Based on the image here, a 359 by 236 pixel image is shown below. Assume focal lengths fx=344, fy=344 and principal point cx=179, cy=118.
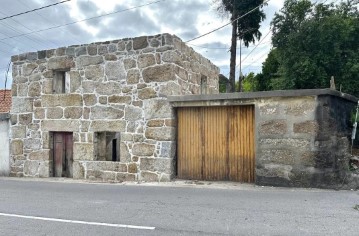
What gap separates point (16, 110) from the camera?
12148mm

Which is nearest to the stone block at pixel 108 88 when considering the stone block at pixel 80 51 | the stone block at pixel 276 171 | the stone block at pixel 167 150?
the stone block at pixel 80 51

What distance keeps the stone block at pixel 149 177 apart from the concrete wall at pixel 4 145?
5613 mm

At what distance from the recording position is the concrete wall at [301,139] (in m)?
7.91

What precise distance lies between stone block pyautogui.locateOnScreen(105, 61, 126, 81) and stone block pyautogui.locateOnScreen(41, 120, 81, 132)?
1.87m

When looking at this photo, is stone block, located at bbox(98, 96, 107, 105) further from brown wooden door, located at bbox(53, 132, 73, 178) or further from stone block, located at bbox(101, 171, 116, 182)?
stone block, located at bbox(101, 171, 116, 182)

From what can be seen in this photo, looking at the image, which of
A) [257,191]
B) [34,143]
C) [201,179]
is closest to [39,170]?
[34,143]

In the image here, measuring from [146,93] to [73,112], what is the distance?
2.71 metres

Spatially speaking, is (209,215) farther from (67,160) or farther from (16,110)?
(16,110)

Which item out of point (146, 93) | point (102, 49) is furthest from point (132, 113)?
point (102, 49)

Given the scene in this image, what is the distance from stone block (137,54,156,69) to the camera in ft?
32.8

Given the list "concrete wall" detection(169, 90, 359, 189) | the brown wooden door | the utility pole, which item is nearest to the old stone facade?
the brown wooden door

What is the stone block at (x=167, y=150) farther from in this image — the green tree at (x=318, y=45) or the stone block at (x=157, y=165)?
the green tree at (x=318, y=45)

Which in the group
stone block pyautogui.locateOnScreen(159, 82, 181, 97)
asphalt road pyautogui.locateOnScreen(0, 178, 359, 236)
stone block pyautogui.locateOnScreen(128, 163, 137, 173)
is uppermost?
stone block pyautogui.locateOnScreen(159, 82, 181, 97)

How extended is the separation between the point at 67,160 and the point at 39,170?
1.06 metres
